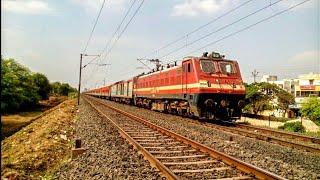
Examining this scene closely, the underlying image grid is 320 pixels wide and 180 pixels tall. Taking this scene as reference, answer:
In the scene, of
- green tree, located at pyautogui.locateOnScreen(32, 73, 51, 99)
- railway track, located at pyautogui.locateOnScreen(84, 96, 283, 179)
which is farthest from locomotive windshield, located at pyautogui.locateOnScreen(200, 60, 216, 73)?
green tree, located at pyautogui.locateOnScreen(32, 73, 51, 99)

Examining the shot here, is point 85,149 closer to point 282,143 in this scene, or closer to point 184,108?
point 282,143

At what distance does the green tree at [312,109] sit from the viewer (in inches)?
1017

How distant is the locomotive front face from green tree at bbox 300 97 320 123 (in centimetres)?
904

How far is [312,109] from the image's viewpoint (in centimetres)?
2638

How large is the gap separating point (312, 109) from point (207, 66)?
11442mm

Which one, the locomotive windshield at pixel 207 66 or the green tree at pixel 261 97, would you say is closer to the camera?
the locomotive windshield at pixel 207 66

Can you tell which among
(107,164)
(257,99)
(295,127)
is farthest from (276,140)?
(257,99)

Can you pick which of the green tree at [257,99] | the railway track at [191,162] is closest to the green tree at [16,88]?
the green tree at [257,99]

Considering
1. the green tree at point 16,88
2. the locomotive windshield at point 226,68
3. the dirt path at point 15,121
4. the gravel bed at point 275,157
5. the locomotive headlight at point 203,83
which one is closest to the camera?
the gravel bed at point 275,157

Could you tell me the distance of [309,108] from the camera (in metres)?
26.6

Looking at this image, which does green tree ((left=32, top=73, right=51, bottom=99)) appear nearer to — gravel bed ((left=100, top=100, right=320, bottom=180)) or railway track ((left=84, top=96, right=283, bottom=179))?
gravel bed ((left=100, top=100, right=320, bottom=180))

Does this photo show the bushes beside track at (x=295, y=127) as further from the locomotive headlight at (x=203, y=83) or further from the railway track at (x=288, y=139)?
the locomotive headlight at (x=203, y=83)

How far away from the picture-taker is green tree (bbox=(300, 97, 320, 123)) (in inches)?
1017

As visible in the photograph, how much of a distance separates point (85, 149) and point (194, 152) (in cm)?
297
